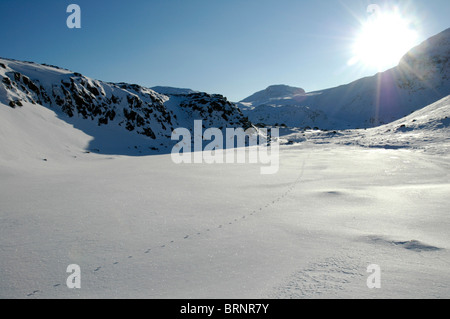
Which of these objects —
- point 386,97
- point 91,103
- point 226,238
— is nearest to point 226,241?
point 226,238

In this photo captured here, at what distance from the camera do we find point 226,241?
3.39m

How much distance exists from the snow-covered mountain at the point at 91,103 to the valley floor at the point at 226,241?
15213 mm

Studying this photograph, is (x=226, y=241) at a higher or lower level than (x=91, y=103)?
lower

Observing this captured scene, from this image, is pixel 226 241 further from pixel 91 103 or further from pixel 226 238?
pixel 91 103

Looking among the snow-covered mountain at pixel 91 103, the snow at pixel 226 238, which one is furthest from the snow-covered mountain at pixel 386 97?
the snow at pixel 226 238

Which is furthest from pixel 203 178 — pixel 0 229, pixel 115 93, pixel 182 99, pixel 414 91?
pixel 414 91

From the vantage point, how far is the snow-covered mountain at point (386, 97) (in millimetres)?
82625

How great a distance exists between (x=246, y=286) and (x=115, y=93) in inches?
1137

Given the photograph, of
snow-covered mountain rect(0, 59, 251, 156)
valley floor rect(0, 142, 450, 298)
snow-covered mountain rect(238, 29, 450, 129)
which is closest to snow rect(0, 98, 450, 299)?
valley floor rect(0, 142, 450, 298)

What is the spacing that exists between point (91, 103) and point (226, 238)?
2445 cm

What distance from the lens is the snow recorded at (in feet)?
7.73

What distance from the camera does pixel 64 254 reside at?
3021 mm

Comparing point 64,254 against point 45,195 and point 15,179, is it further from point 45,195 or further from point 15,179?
point 15,179
